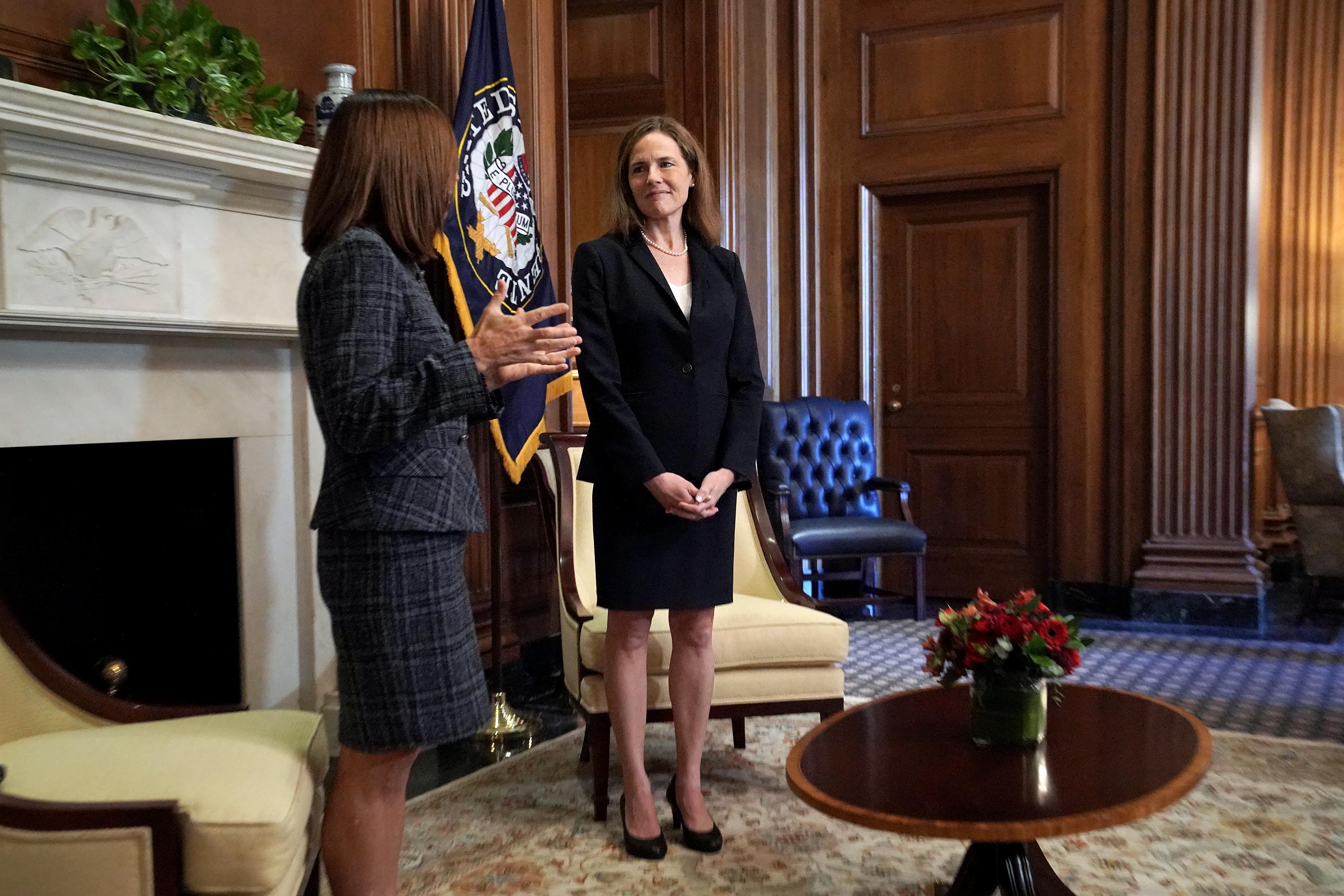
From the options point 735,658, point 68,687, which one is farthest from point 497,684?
point 68,687

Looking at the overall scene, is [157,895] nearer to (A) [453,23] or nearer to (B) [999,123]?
(A) [453,23]

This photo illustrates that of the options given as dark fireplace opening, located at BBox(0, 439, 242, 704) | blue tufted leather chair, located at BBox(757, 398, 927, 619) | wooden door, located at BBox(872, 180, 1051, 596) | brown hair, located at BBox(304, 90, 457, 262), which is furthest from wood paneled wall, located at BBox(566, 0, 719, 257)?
brown hair, located at BBox(304, 90, 457, 262)

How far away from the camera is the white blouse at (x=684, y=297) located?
231 cm

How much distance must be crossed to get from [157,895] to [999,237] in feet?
17.1

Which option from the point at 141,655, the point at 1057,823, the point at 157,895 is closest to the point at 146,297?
the point at 141,655

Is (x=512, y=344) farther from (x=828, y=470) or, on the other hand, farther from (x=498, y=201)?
(x=828, y=470)

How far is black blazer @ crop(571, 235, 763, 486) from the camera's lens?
227cm

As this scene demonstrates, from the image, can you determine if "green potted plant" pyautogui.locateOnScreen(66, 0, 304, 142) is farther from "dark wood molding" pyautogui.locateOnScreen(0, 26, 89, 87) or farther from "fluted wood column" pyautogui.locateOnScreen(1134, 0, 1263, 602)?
"fluted wood column" pyautogui.locateOnScreen(1134, 0, 1263, 602)

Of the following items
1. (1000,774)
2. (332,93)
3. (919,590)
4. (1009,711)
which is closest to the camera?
(1000,774)

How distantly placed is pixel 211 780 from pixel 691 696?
1.13 metres

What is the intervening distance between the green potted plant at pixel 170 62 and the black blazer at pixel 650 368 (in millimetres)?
979

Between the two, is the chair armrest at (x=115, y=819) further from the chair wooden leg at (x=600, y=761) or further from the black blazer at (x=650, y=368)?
the chair wooden leg at (x=600, y=761)

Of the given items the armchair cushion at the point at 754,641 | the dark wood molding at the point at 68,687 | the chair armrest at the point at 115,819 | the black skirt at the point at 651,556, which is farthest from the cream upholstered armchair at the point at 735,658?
the chair armrest at the point at 115,819

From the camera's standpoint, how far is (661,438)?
2275 millimetres
